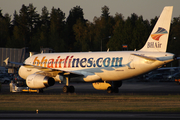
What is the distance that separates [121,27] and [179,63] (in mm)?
20499

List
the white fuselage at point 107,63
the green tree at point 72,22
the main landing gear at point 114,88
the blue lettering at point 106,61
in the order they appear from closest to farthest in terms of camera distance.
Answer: the white fuselage at point 107,63, the blue lettering at point 106,61, the main landing gear at point 114,88, the green tree at point 72,22

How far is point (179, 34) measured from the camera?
11156 cm

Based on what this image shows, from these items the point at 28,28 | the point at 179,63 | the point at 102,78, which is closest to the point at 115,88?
the point at 102,78

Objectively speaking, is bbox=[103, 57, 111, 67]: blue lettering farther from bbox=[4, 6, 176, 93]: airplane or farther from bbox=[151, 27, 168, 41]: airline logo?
bbox=[151, 27, 168, 41]: airline logo

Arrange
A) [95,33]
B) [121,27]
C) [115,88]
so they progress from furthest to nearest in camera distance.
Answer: [95,33] → [121,27] → [115,88]

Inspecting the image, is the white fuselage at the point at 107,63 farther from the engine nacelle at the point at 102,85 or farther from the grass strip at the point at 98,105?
the grass strip at the point at 98,105

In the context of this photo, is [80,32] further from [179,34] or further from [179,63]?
→ [179,63]

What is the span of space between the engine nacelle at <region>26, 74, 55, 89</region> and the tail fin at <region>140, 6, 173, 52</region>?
936 centimetres

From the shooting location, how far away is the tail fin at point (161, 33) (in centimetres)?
2827

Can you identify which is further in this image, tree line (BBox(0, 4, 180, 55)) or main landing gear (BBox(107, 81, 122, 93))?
tree line (BBox(0, 4, 180, 55))

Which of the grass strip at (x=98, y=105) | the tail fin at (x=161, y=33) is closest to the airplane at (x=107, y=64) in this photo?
the tail fin at (x=161, y=33)

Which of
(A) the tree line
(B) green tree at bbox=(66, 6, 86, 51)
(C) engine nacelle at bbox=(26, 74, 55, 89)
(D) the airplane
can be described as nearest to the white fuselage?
(D) the airplane

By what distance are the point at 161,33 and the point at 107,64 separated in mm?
5381

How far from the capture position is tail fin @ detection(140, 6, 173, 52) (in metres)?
28.3
